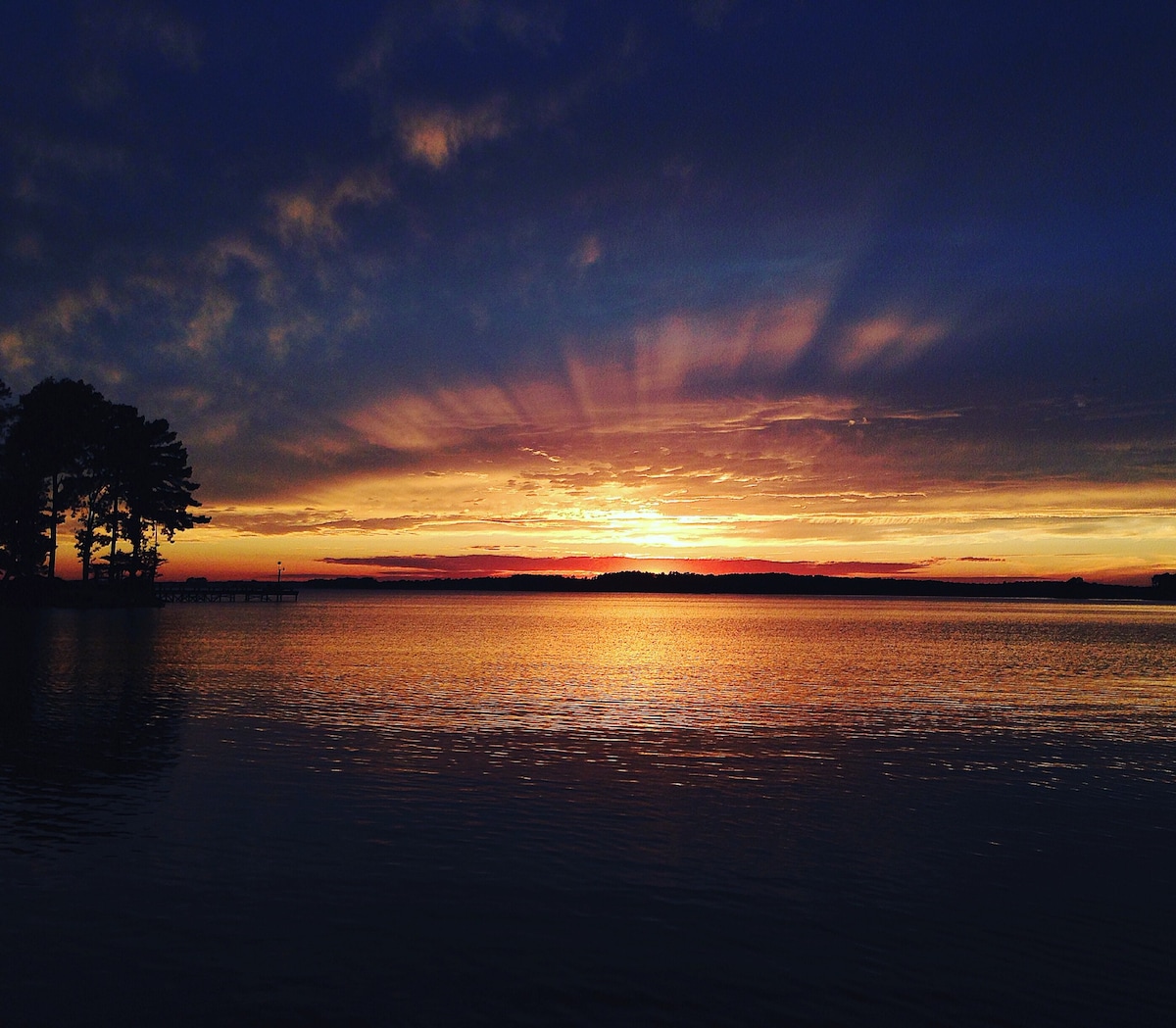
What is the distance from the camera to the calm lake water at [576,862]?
36.4 feet

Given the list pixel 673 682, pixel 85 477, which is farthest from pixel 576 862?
pixel 85 477

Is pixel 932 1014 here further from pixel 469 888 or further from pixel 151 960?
pixel 151 960

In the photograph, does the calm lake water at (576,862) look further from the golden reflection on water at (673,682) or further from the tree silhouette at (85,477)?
the tree silhouette at (85,477)

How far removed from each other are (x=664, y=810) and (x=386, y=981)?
391 inches

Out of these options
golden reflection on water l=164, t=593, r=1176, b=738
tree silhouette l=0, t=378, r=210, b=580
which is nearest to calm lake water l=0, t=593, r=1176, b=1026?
golden reflection on water l=164, t=593, r=1176, b=738

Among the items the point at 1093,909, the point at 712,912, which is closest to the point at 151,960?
the point at 712,912

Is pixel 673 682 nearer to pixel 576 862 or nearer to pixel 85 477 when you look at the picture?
pixel 576 862

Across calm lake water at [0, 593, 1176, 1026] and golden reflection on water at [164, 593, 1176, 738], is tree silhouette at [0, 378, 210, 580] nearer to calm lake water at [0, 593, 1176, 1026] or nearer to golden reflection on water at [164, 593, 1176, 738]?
golden reflection on water at [164, 593, 1176, 738]

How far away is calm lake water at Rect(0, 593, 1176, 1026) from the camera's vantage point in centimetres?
1110

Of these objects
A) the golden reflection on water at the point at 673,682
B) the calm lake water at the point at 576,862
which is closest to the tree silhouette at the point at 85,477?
the golden reflection on water at the point at 673,682

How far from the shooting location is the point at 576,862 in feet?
53.3

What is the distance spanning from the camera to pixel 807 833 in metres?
18.4

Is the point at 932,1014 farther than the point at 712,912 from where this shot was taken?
No

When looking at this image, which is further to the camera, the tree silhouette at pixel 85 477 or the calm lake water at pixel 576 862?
the tree silhouette at pixel 85 477
